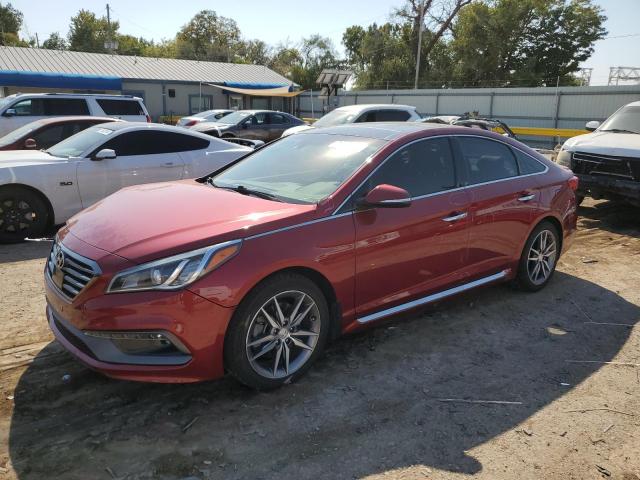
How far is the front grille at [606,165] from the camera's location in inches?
296

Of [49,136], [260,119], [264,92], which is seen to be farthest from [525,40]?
[49,136]

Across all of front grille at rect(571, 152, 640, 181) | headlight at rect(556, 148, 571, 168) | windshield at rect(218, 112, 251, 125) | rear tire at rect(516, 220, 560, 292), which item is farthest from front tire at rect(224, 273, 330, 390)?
windshield at rect(218, 112, 251, 125)

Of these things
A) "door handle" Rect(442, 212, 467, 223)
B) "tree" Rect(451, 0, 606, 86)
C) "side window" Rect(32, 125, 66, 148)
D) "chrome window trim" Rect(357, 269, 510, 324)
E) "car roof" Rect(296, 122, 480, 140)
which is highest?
"tree" Rect(451, 0, 606, 86)

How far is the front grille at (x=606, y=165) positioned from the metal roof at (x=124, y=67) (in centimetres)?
3032

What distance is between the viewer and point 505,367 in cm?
378

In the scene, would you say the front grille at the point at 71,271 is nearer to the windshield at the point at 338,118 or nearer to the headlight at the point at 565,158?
the headlight at the point at 565,158

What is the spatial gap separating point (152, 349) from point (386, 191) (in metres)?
1.75

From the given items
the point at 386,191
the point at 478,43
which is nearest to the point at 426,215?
the point at 386,191

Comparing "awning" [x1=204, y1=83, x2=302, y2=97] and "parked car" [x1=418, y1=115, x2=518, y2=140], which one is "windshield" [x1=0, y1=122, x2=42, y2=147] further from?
"awning" [x1=204, y1=83, x2=302, y2=97]

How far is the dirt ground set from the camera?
106 inches

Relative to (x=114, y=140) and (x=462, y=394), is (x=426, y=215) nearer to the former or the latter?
(x=462, y=394)

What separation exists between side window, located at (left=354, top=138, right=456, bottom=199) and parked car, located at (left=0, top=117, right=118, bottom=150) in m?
6.65

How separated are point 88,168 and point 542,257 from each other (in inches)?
220

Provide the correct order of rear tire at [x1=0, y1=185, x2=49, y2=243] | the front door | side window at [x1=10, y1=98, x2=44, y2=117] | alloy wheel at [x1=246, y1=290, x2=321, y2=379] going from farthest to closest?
side window at [x1=10, y1=98, x2=44, y2=117], rear tire at [x1=0, y1=185, x2=49, y2=243], the front door, alloy wheel at [x1=246, y1=290, x2=321, y2=379]
